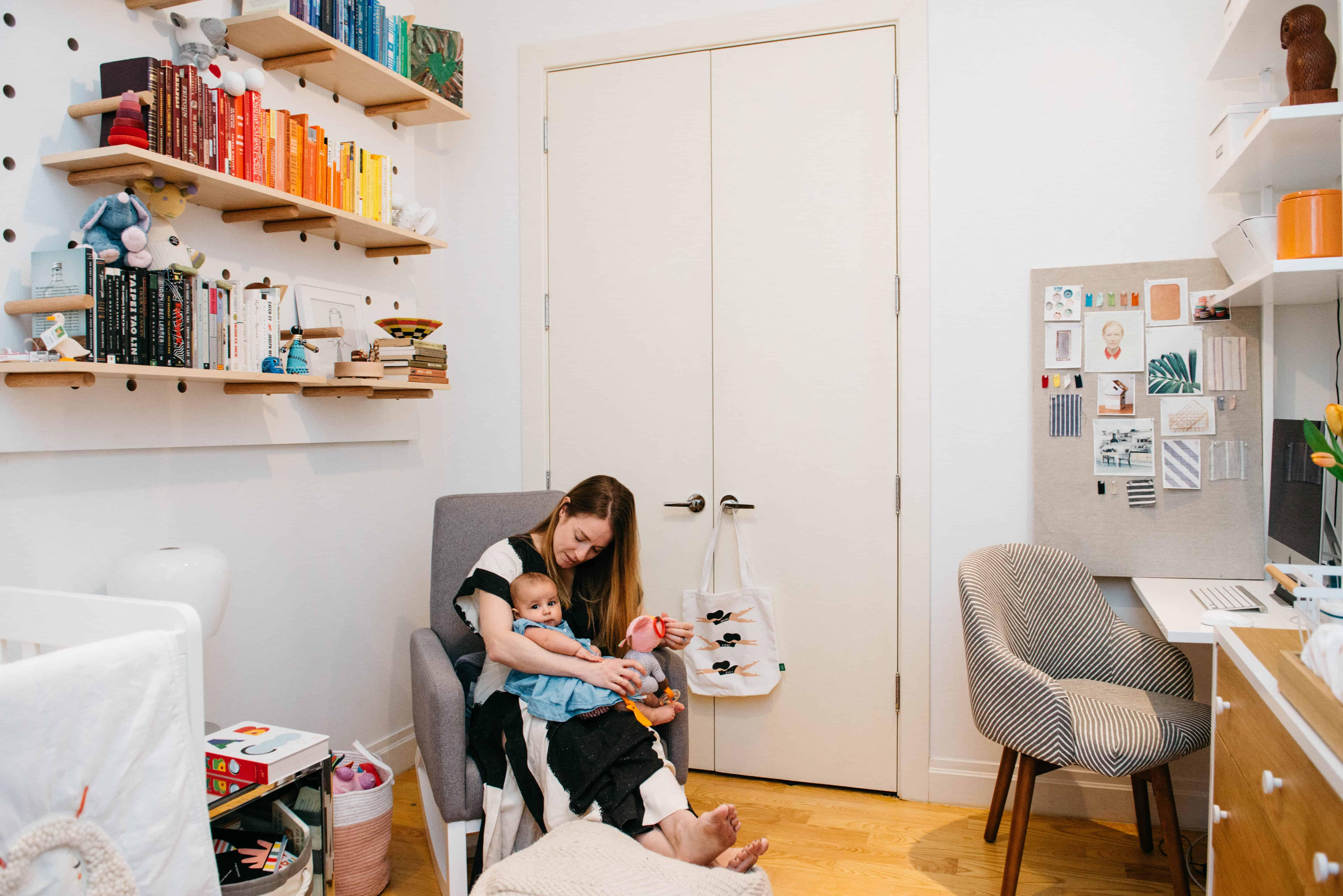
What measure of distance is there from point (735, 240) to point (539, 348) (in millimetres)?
746

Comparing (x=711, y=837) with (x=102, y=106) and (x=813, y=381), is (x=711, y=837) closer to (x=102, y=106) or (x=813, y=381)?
(x=813, y=381)

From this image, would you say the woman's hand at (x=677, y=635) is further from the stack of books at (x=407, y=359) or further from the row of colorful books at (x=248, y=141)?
the row of colorful books at (x=248, y=141)

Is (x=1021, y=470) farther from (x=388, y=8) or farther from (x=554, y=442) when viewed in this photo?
(x=388, y=8)

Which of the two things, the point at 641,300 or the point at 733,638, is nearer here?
the point at 733,638

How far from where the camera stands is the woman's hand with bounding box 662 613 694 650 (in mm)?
1999

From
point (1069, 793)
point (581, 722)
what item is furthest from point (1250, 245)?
point (581, 722)

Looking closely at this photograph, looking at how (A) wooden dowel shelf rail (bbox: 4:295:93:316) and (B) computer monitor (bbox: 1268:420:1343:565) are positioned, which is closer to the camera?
(A) wooden dowel shelf rail (bbox: 4:295:93:316)

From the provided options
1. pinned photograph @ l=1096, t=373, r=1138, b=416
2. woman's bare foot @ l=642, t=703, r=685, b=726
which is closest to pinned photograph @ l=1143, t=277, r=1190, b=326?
pinned photograph @ l=1096, t=373, r=1138, b=416

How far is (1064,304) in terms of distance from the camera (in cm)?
236

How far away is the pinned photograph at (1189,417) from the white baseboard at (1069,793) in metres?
0.91

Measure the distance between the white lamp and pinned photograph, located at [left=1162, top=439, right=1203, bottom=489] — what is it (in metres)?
2.31

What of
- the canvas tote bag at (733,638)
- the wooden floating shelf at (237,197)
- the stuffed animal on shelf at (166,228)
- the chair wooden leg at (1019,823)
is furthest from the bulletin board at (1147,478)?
the stuffed animal on shelf at (166,228)

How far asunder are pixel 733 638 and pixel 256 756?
4.68 ft

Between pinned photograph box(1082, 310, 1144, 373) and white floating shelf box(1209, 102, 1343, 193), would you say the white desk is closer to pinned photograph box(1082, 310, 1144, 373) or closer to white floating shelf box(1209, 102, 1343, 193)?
pinned photograph box(1082, 310, 1144, 373)
